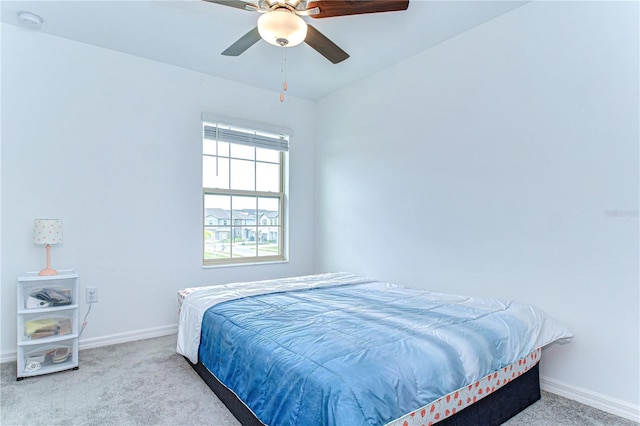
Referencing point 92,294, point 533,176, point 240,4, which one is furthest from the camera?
point 92,294

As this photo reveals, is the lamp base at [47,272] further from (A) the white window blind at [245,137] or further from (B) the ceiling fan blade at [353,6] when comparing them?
(B) the ceiling fan blade at [353,6]

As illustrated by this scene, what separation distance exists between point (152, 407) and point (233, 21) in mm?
2717

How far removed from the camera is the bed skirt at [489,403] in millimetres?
1664

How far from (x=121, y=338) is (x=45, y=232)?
46.0 inches

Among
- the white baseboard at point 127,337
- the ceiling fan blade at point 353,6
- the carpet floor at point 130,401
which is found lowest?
the carpet floor at point 130,401

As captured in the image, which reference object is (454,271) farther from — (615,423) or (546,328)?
(615,423)

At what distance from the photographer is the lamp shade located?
2.56 metres

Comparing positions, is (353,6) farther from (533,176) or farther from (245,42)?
(533,176)

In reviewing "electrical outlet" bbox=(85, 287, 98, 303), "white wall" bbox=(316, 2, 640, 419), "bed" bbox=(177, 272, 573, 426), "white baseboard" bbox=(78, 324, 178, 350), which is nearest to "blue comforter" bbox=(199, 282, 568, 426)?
"bed" bbox=(177, 272, 573, 426)


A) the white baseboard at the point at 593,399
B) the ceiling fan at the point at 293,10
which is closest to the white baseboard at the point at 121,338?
the ceiling fan at the point at 293,10

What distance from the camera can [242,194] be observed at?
3959 millimetres

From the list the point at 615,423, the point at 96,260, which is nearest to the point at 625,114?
the point at 615,423

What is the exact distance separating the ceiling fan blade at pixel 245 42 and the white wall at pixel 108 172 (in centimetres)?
138

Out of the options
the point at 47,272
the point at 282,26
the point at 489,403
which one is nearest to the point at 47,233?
the point at 47,272
